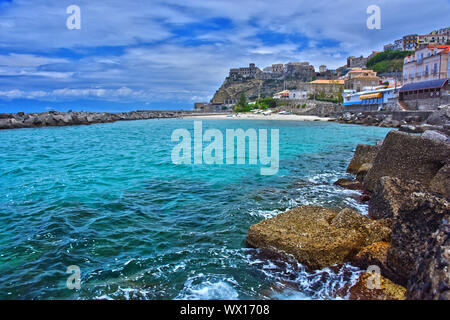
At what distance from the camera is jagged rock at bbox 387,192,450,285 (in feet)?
15.2

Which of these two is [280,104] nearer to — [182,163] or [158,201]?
[182,163]

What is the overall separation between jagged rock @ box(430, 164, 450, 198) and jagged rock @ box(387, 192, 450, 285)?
118 inches

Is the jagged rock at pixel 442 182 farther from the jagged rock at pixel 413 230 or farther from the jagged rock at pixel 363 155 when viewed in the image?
the jagged rock at pixel 363 155

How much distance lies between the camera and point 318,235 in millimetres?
5809

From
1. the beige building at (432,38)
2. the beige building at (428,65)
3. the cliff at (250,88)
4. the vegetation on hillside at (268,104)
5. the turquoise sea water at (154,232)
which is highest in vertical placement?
the beige building at (432,38)

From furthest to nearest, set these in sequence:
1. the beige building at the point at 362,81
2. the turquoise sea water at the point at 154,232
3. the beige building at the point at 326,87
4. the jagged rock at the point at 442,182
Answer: the beige building at the point at 326,87, the beige building at the point at 362,81, the jagged rock at the point at 442,182, the turquoise sea water at the point at 154,232

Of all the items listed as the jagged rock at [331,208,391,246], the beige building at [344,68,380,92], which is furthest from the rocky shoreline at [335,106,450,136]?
the beige building at [344,68,380,92]

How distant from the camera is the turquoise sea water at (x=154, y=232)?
5.17 meters

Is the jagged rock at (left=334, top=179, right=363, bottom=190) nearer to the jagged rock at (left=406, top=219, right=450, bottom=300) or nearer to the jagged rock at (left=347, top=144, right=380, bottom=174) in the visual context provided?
the jagged rock at (left=347, top=144, right=380, bottom=174)

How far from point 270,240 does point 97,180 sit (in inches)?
382

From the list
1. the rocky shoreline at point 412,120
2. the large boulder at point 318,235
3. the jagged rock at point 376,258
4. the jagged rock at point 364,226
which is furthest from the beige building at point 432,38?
the jagged rock at point 376,258

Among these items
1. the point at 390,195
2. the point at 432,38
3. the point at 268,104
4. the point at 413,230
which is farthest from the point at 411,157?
→ the point at 432,38

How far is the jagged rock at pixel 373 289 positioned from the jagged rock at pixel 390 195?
6.86ft

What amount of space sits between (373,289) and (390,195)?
9.54 feet
